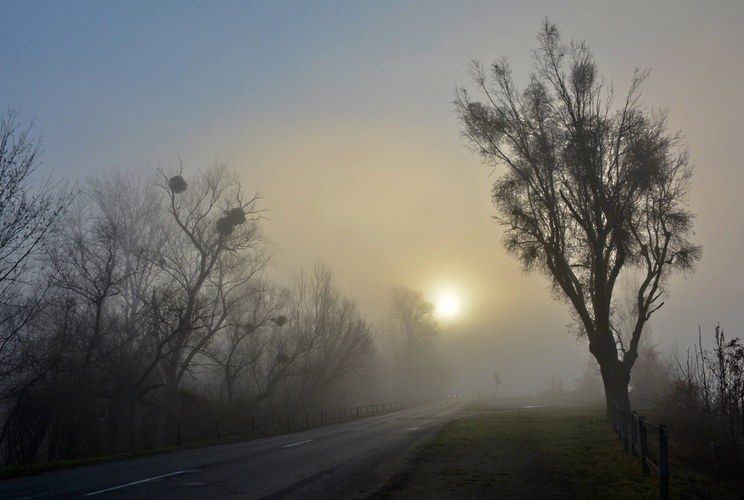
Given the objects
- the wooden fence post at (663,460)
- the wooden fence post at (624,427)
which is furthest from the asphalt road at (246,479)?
the wooden fence post at (624,427)

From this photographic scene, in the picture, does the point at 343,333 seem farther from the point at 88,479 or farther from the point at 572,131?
the point at 88,479

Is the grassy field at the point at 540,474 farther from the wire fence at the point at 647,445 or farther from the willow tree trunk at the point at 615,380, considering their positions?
the willow tree trunk at the point at 615,380

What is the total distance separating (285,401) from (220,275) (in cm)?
1366

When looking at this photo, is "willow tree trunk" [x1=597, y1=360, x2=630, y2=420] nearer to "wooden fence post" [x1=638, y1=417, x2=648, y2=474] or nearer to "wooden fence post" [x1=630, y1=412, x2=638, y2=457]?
"wooden fence post" [x1=630, y1=412, x2=638, y2=457]

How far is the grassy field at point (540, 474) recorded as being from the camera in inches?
383

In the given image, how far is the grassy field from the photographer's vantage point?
9719 millimetres

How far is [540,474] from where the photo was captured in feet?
38.8

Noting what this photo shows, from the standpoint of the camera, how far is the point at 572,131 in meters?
25.1

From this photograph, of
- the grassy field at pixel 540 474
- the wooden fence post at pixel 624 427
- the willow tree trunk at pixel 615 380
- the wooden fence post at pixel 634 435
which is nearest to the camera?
the grassy field at pixel 540 474

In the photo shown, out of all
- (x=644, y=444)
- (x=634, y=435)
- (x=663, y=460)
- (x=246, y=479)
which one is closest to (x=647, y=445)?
(x=634, y=435)

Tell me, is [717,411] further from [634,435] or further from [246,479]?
[246,479]

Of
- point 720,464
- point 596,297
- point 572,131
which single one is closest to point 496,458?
point 720,464

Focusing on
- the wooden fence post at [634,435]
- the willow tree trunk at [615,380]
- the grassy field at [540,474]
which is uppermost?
the willow tree trunk at [615,380]

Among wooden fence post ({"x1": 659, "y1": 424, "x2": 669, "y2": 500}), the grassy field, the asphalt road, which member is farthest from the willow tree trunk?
wooden fence post ({"x1": 659, "y1": 424, "x2": 669, "y2": 500})
